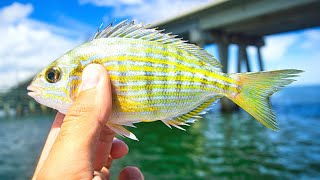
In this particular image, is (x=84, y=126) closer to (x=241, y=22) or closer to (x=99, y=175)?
(x=99, y=175)

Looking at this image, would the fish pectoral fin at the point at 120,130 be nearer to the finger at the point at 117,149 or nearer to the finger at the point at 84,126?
the finger at the point at 84,126

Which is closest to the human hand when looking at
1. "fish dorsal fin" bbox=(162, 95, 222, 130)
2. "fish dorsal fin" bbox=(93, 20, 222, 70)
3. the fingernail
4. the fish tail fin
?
the fingernail

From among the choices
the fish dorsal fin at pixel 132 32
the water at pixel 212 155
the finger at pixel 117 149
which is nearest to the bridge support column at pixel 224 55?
the water at pixel 212 155

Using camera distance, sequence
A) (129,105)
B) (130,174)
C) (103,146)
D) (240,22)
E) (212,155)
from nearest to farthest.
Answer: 1. (129,105)
2. (103,146)
3. (130,174)
4. (212,155)
5. (240,22)

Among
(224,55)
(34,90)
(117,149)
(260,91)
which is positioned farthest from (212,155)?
(224,55)

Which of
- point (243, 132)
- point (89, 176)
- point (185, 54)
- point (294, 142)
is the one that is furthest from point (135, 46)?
point (243, 132)

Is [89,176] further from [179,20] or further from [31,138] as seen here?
[179,20]
